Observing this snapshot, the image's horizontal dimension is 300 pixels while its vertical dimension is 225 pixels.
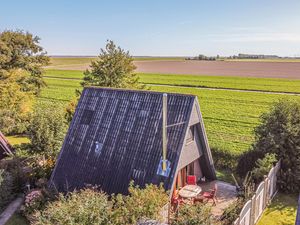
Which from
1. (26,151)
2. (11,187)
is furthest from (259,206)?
(26,151)

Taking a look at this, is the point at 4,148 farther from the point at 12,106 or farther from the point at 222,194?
the point at 222,194

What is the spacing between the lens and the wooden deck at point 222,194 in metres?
16.1

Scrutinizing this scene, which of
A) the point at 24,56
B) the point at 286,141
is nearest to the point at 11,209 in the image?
the point at 286,141

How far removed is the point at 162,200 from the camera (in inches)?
482

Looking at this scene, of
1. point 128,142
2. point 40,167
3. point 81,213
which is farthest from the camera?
point 40,167

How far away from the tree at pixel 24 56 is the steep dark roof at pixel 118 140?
69.6ft

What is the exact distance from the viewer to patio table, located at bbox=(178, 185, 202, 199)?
50.4 ft

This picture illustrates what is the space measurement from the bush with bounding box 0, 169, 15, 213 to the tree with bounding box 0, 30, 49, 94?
1985 centimetres

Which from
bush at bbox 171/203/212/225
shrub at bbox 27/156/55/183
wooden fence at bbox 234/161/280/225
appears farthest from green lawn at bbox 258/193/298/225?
shrub at bbox 27/156/55/183

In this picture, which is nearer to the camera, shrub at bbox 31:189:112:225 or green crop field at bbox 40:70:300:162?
shrub at bbox 31:189:112:225

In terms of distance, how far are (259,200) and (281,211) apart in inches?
83.2

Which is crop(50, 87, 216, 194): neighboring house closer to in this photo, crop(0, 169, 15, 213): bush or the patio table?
the patio table

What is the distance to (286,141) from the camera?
1766 centimetres

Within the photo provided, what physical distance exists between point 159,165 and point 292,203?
813cm
